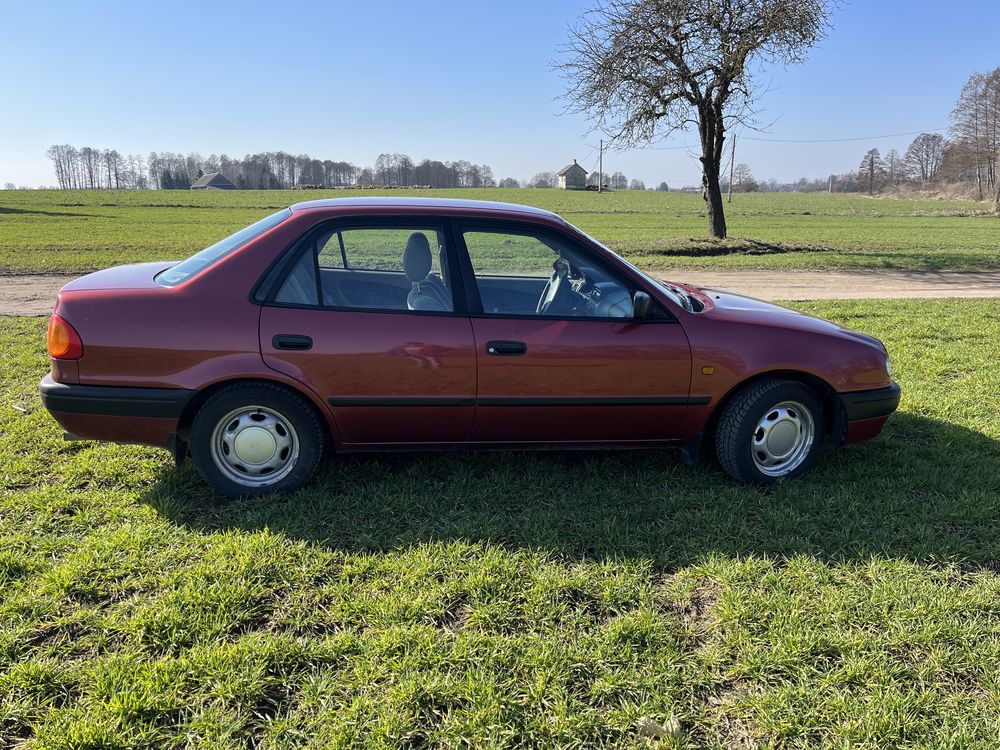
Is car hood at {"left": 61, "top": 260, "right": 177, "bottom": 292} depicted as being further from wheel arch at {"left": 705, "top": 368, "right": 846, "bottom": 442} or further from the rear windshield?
wheel arch at {"left": 705, "top": 368, "right": 846, "bottom": 442}

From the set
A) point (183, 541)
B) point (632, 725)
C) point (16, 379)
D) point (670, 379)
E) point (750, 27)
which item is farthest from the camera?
point (750, 27)

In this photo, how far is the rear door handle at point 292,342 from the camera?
3.57 m

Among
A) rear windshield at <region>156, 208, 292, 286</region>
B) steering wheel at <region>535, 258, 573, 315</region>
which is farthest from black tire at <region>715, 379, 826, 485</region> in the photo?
rear windshield at <region>156, 208, 292, 286</region>

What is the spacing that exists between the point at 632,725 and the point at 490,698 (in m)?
0.48

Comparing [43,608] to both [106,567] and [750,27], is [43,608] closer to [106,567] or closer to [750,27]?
[106,567]

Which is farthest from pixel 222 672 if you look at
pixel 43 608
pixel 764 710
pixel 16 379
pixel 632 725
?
pixel 16 379

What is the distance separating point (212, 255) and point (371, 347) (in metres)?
1.10

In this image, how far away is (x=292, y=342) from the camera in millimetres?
3584

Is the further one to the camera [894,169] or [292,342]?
[894,169]

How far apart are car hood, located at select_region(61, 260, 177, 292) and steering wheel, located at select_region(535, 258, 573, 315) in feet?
7.08

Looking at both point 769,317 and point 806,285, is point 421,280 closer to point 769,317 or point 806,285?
point 769,317

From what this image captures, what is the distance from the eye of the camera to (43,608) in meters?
2.75

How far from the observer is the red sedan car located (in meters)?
3.54

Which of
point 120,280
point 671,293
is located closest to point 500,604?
point 671,293
